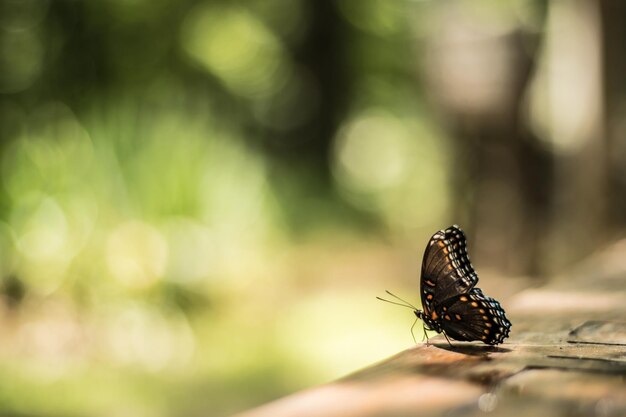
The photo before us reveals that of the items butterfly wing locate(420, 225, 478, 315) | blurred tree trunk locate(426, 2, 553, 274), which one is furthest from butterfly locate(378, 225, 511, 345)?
blurred tree trunk locate(426, 2, 553, 274)

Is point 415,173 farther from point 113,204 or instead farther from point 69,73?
point 113,204

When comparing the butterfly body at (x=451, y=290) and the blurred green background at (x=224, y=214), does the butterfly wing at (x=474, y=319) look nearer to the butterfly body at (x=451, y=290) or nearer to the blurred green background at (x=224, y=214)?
the butterfly body at (x=451, y=290)

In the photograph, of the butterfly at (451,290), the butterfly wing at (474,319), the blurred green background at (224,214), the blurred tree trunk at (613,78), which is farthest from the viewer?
the blurred green background at (224,214)

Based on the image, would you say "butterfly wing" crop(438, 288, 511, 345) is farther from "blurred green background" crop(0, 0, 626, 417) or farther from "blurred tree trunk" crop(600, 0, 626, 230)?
"blurred tree trunk" crop(600, 0, 626, 230)

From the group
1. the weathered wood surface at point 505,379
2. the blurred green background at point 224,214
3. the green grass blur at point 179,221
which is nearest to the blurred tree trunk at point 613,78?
the blurred green background at point 224,214

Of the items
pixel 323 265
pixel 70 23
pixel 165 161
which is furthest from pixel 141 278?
pixel 70 23

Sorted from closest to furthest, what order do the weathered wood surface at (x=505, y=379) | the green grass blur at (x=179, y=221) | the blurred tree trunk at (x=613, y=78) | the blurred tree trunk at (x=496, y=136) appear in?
the weathered wood surface at (x=505, y=379), the blurred tree trunk at (x=613, y=78), the green grass blur at (x=179, y=221), the blurred tree trunk at (x=496, y=136)

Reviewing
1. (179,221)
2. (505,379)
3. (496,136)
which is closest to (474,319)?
(505,379)

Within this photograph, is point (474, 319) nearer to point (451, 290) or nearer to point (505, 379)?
point (451, 290)
